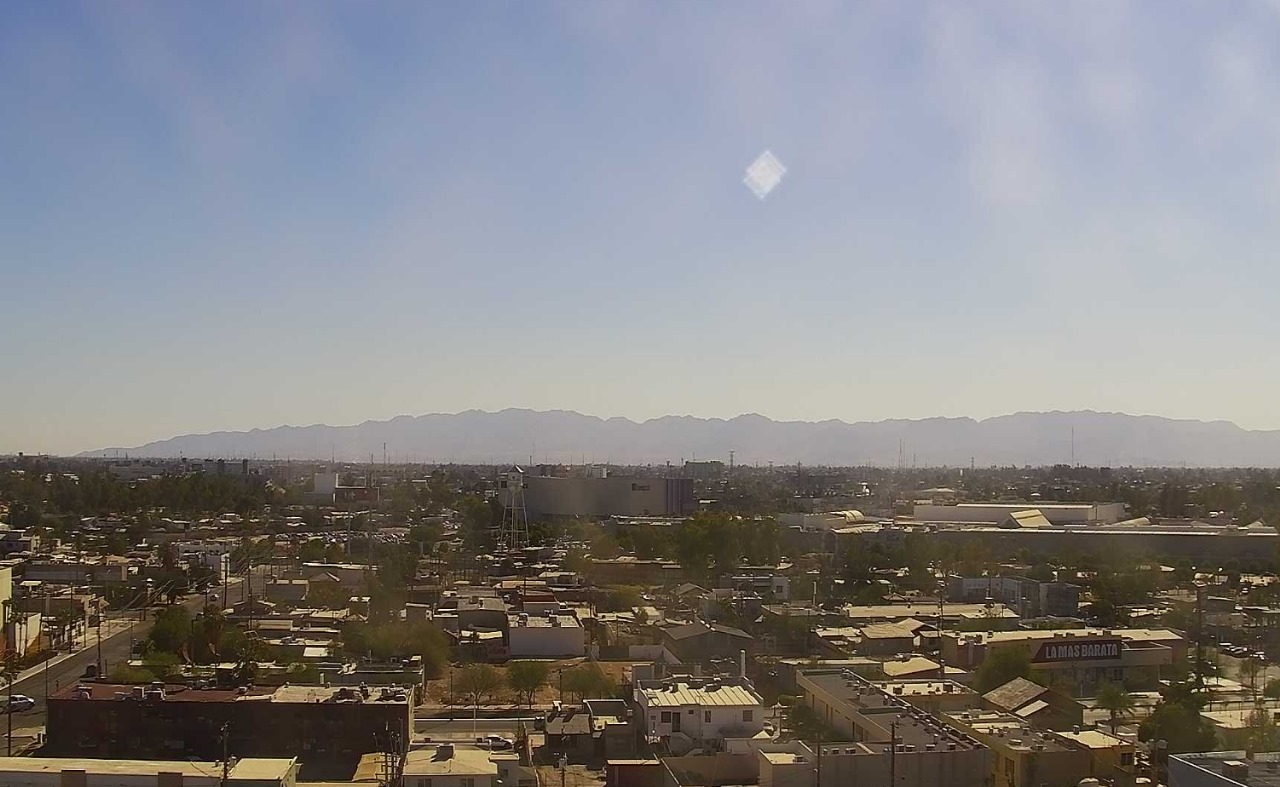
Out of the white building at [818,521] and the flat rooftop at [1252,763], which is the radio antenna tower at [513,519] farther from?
the flat rooftop at [1252,763]

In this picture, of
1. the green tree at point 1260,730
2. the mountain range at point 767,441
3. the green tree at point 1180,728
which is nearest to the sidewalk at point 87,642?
the green tree at point 1180,728

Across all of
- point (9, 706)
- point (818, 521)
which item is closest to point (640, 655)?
point (9, 706)

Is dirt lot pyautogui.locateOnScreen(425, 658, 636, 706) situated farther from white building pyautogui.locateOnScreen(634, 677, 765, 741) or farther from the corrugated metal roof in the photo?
white building pyautogui.locateOnScreen(634, 677, 765, 741)

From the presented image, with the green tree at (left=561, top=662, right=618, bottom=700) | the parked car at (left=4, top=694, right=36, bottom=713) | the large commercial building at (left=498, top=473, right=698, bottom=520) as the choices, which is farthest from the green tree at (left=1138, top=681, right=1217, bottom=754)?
the large commercial building at (left=498, top=473, right=698, bottom=520)

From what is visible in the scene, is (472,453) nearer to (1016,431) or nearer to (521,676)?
(1016,431)

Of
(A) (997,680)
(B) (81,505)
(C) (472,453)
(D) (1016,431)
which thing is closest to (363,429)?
(C) (472,453)

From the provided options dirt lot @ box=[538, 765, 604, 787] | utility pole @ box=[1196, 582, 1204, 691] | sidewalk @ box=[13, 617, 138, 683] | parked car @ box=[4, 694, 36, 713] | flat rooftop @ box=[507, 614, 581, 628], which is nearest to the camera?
dirt lot @ box=[538, 765, 604, 787]
